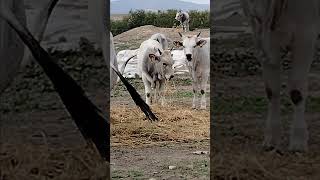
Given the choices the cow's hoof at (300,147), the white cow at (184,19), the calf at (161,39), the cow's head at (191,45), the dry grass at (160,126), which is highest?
the white cow at (184,19)

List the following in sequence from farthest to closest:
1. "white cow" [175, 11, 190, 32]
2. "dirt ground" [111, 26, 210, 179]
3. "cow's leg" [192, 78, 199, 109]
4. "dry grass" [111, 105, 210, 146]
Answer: "white cow" [175, 11, 190, 32] < "cow's leg" [192, 78, 199, 109] < "dry grass" [111, 105, 210, 146] < "dirt ground" [111, 26, 210, 179]

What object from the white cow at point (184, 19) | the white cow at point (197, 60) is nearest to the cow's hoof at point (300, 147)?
the white cow at point (197, 60)

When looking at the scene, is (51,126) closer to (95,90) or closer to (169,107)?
(95,90)

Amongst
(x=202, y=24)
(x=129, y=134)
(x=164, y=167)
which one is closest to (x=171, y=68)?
(x=129, y=134)

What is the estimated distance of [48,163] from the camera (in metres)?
2.99

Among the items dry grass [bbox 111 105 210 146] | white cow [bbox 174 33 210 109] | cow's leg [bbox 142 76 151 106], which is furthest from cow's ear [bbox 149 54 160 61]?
dry grass [bbox 111 105 210 146]

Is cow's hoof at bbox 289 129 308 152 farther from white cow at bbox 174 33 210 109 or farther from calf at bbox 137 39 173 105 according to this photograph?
calf at bbox 137 39 173 105

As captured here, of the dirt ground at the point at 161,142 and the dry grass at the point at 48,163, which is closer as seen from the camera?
the dry grass at the point at 48,163

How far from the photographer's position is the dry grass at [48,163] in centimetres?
297

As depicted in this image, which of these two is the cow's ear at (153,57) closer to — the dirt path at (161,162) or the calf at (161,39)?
the calf at (161,39)

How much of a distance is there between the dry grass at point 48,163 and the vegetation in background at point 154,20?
51.1 feet

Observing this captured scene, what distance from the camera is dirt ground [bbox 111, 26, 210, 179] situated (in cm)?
530

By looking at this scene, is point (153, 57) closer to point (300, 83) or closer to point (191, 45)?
point (191, 45)

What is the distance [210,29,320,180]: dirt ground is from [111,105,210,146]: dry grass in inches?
157
